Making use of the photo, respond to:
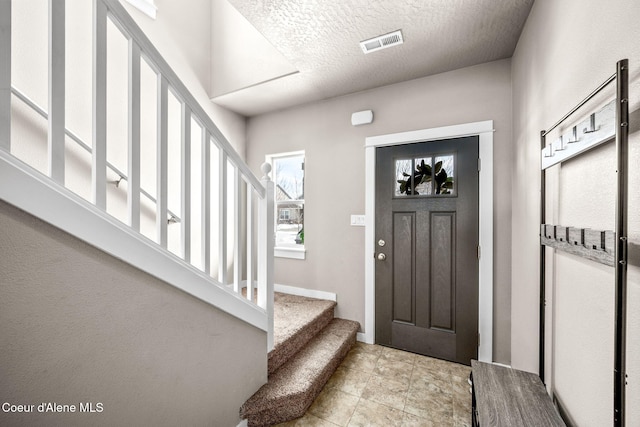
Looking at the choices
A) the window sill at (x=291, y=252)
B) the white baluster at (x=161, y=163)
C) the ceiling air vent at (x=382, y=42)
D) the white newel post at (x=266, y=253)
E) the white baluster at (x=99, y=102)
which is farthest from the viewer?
the window sill at (x=291, y=252)

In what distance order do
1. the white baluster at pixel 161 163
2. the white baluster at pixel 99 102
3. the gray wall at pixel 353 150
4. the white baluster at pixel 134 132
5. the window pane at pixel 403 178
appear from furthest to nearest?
the window pane at pixel 403 178 < the gray wall at pixel 353 150 < the white baluster at pixel 161 163 < the white baluster at pixel 134 132 < the white baluster at pixel 99 102

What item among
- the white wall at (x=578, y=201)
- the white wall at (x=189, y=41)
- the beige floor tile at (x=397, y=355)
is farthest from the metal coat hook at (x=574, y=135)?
the white wall at (x=189, y=41)

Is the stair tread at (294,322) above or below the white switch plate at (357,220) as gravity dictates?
below

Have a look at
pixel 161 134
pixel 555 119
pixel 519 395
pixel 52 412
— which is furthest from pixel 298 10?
pixel 519 395

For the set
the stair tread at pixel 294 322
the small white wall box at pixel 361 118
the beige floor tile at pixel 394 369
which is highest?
the small white wall box at pixel 361 118

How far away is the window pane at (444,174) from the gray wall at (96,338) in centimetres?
209

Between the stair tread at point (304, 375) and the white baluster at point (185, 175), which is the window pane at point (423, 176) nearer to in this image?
the stair tread at point (304, 375)

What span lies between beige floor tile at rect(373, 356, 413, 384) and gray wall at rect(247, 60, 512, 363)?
1.69ft

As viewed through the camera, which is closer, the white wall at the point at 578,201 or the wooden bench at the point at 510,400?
the white wall at the point at 578,201

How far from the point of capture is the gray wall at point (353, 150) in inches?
87.0

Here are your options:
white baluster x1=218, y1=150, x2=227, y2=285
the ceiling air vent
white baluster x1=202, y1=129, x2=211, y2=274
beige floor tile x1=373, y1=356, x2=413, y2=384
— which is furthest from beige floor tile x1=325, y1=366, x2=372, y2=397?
the ceiling air vent

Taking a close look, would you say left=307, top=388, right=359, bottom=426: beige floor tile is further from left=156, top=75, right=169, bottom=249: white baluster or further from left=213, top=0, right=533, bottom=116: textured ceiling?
left=213, top=0, right=533, bottom=116: textured ceiling

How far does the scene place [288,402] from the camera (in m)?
1.68

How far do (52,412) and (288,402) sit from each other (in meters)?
1.19
